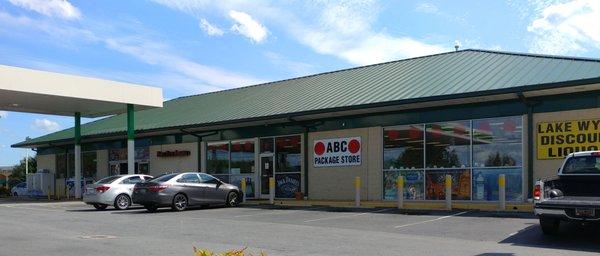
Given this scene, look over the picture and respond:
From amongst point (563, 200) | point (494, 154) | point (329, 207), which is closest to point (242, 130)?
point (329, 207)

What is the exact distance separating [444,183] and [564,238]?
882 centimetres

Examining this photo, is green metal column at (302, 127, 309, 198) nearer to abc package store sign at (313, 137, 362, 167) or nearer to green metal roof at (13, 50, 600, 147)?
abc package store sign at (313, 137, 362, 167)

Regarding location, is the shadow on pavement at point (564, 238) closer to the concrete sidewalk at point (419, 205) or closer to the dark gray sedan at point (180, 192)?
the concrete sidewalk at point (419, 205)

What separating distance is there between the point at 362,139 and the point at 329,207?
3525 millimetres

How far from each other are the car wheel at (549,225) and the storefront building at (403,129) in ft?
19.4

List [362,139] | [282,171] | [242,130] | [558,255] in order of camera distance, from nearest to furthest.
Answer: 1. [558,255]
2. [362,139]
3. [282,171]
4. [242,130]

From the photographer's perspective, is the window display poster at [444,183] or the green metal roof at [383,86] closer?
the green metal roof at [383,86]

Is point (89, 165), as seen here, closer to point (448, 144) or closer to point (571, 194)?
point (448, 144)

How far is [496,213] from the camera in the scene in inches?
655

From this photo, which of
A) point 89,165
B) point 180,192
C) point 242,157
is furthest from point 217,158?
point 89,165

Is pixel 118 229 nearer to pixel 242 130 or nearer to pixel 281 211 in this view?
pixel 281 211

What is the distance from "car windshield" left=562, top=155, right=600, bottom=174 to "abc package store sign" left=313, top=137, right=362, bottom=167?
1045cm

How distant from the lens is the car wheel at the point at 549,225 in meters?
12.1

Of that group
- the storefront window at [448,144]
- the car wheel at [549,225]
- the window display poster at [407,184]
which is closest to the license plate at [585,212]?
the car wheel at [549,225]
